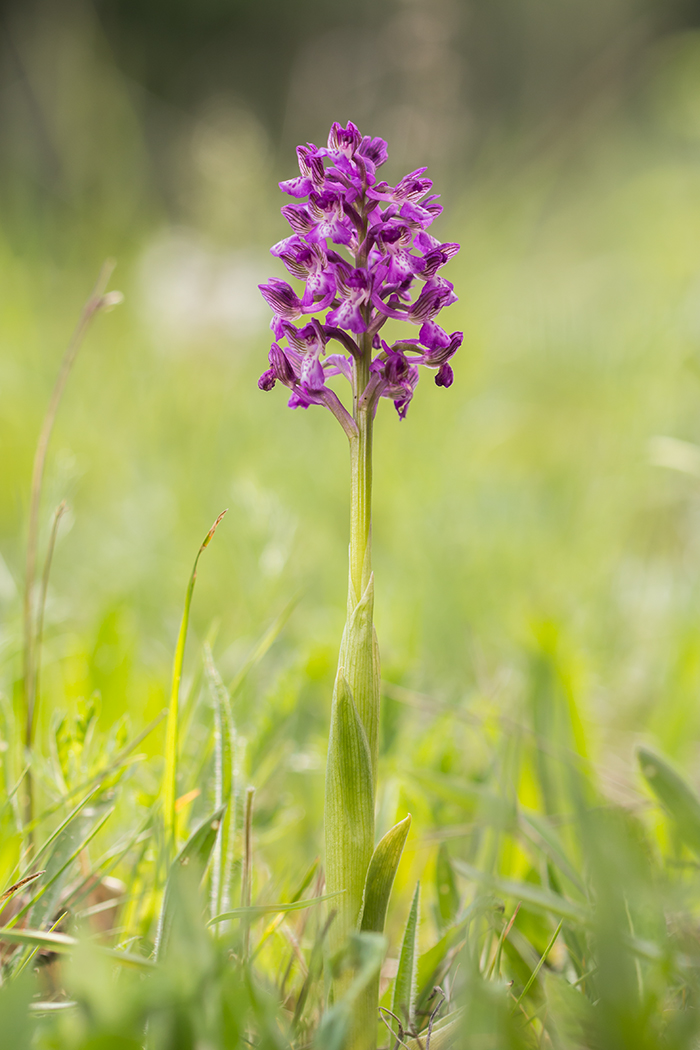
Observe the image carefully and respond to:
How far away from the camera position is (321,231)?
2.84ft

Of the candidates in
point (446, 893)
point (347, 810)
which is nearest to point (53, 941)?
point (347, 810)

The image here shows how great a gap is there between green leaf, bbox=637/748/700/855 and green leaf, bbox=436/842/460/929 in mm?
337

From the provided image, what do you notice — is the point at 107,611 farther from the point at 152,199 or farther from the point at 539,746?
the point at 152,199

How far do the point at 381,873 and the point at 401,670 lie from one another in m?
0.91

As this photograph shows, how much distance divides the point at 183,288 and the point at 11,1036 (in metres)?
4.50

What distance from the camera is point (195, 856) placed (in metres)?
0.92

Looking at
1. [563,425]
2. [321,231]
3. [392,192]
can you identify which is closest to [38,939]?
[321,231]

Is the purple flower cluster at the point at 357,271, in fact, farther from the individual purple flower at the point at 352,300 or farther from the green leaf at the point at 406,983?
the green leaf at the point at 406,983

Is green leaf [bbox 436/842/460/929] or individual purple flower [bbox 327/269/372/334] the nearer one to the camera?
individual purple flower [bbox 327/269/372/334]

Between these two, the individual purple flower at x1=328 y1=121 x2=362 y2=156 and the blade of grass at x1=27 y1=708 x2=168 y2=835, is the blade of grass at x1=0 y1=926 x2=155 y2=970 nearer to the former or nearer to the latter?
the blade of grass at x1=27 y1=708 x2=168 y2=835

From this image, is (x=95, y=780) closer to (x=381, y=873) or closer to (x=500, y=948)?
(x=381, y=873)

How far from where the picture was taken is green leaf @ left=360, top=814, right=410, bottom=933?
816 mm

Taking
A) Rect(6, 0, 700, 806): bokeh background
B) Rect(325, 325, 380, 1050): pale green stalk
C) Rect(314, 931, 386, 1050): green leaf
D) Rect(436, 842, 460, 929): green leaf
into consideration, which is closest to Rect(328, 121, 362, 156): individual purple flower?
Rect(325, 325, 380, 1050): pale green stalk

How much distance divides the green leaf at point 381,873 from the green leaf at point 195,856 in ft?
0.64
